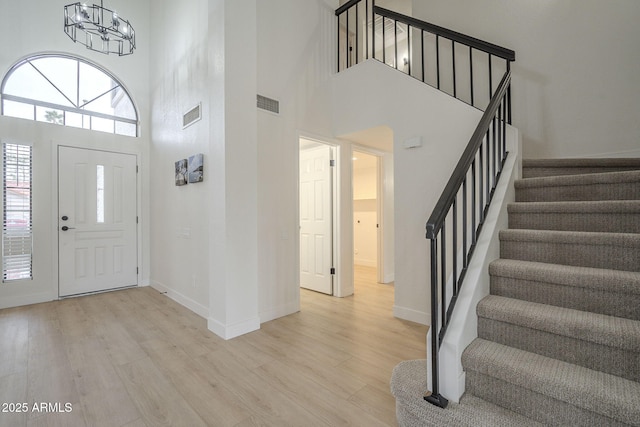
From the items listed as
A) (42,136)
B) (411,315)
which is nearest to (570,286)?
(411,315)

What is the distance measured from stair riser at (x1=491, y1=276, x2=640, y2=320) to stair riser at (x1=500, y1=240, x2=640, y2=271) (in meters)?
0.26

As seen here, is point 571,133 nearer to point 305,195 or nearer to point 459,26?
point 459,26

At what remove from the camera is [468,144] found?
1767 millimetres

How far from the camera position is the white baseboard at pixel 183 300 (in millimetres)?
3292

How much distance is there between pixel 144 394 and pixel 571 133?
4.51 m

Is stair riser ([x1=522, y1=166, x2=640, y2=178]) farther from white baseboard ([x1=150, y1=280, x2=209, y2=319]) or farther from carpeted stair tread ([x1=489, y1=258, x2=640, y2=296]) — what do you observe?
white baseboard ([x1=150, y1=280, x2=209, y2=319])

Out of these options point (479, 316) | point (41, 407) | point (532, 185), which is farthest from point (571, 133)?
point (41, 407)

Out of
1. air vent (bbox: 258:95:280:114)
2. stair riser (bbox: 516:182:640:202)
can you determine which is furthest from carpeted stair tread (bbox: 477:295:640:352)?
air vent (bbox: 258:95:280:114)

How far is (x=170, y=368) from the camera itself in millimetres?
2201

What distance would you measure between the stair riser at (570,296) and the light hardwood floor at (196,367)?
1007mm

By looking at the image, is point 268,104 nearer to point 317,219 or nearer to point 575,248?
point 317,219

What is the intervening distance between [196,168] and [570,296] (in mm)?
3448

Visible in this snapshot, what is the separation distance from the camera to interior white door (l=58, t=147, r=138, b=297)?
408cm

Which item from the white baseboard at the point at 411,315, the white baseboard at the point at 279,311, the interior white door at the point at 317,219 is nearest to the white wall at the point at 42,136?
the interior white door at the point at 317,219
